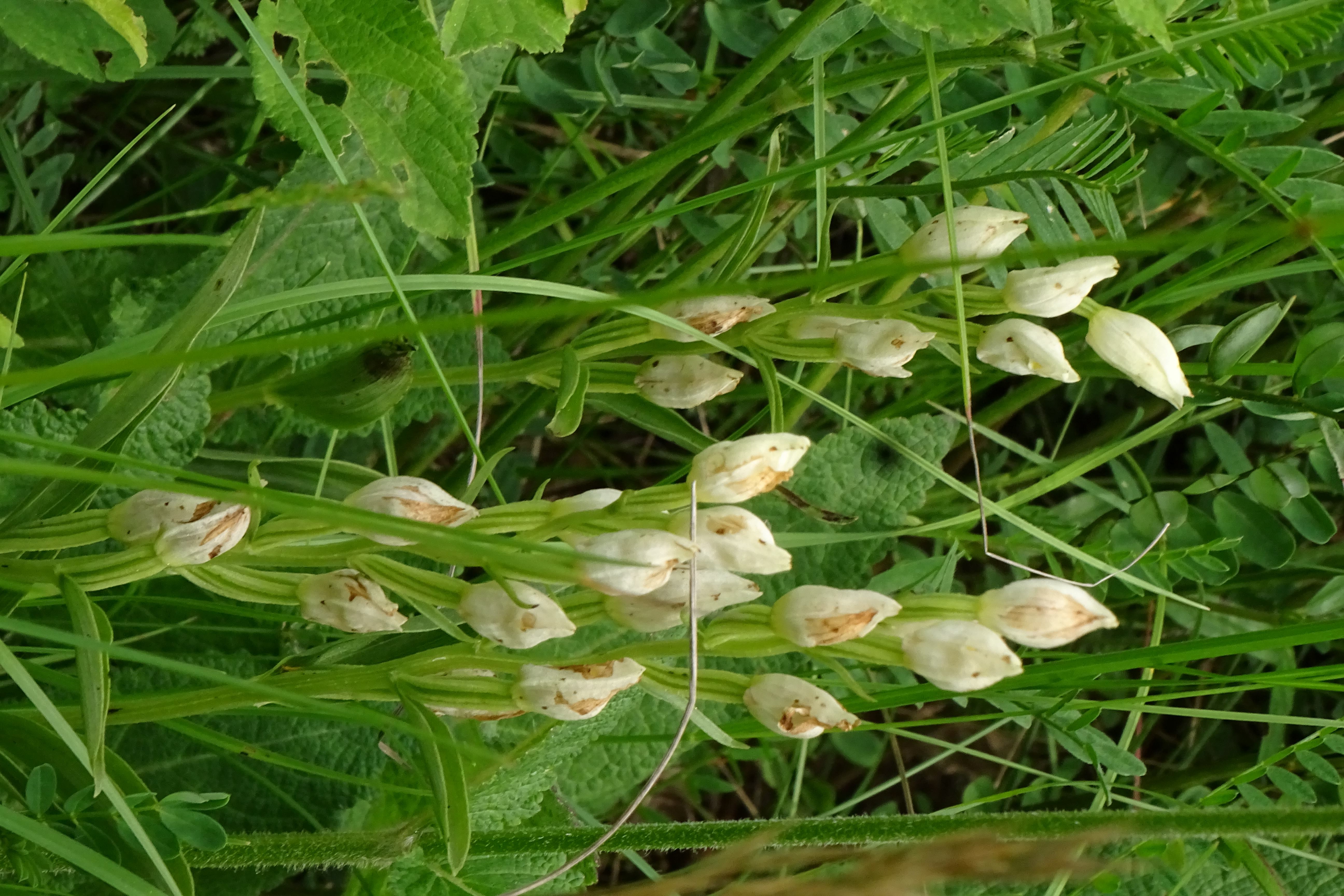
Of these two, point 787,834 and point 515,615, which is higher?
point 515,615

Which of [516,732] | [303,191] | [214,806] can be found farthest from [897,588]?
[303,191]

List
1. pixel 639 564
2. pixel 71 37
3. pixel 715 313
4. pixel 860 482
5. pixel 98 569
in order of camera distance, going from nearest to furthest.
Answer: pixel 639 564 < pixel 98 569 < pixel 715 313 < pixel 71 37 < pixel 860 482

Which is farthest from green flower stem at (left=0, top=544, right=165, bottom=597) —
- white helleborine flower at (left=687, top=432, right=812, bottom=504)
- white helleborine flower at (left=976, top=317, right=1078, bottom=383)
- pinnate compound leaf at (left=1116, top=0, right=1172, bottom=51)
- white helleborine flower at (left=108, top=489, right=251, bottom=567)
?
pinnate compound leaf at (left=1116, top=0, right=1172, bottom=51)

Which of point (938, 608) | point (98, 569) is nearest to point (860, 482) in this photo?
point (938, 608)

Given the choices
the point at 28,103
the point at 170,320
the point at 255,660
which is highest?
the point at 28,103

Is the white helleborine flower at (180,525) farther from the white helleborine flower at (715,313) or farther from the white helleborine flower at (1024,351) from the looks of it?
the white helleborine flower at (1024,351)

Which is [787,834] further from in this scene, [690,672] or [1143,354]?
[1143,354]

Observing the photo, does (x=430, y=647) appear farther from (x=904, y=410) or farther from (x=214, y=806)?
(x=904, y=410)
